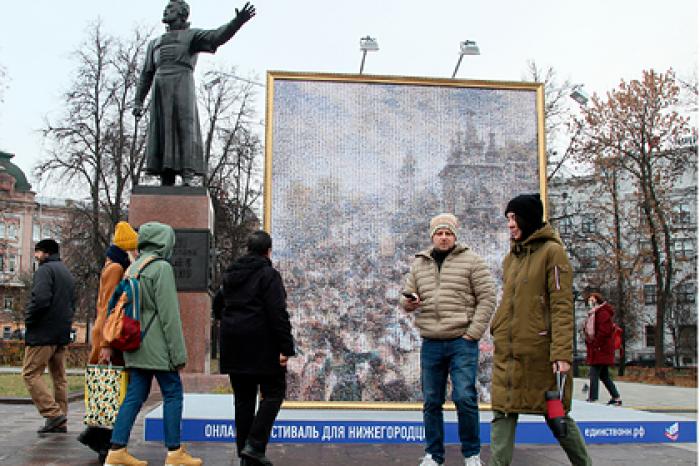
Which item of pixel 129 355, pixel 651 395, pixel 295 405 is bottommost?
pixel 651 395

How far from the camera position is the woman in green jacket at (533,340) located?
429 cm

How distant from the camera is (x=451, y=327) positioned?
5453mm

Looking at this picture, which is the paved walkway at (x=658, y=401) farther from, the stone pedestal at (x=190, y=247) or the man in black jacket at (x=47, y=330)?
the man in black jacket at (x=47, y=330)

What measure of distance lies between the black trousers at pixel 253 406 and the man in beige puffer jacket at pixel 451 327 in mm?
1114

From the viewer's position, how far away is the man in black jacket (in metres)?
7.30

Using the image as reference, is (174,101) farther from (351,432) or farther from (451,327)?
(451,327)

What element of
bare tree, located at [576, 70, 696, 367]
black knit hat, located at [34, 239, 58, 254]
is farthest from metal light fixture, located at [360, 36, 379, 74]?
bare tree, located at [576, 70, 696, 367]

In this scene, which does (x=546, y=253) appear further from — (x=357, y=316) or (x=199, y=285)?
(x=199, y=285)

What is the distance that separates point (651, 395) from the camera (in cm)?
1622

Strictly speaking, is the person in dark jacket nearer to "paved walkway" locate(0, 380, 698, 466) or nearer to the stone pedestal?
"paved walkway" locate(0, 380, 698, 466)

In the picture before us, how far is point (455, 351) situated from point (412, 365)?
121 inches

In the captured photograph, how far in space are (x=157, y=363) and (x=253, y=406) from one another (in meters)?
0.79

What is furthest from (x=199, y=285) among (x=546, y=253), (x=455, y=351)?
(x=546, y=253)

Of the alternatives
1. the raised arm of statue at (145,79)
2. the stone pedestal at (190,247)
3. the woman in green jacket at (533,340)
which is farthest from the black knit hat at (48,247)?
the woman in green jacket at (533,340)
